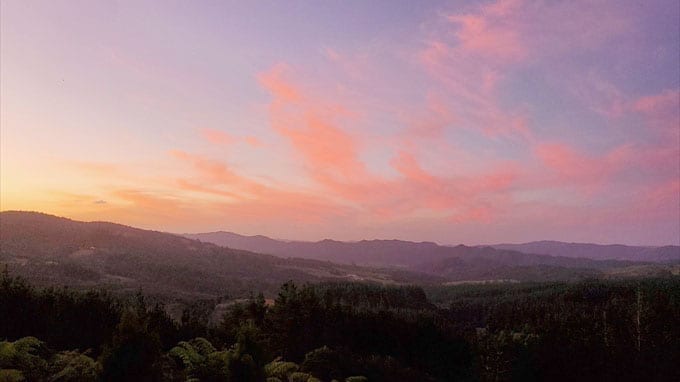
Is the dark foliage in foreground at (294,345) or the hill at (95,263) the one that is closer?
the dark foliage in foreground at (294,345)

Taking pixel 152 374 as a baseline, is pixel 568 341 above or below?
below

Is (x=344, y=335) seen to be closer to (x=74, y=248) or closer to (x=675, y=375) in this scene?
(x=675, y=375)

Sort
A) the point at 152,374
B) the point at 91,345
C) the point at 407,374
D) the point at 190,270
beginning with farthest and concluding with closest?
the point at 190,270 → the point at 407,374 → the point at 91,345 → the point at 152,374

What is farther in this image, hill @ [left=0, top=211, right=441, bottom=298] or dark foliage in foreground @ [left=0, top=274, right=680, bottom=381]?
hill @ [left=0, top=211, right=441, bottom=298]

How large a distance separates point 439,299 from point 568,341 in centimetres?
12377

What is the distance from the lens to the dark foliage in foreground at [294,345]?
42.8ft

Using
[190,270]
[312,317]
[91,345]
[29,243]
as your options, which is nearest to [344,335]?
[312,317]

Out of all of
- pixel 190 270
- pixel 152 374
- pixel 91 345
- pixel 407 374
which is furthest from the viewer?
pixel 190 270

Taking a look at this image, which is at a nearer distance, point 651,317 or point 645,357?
point 645,357

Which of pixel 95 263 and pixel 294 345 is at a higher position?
pixel 294 345

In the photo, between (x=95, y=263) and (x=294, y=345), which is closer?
(x=294, y=345)

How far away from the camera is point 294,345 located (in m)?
30.5

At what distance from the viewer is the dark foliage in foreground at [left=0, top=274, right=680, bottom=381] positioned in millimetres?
13039

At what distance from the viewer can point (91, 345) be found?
63.7 ft
